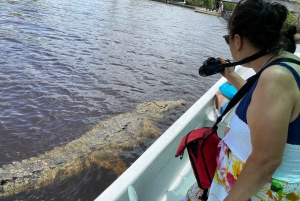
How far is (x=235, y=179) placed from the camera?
1.52m

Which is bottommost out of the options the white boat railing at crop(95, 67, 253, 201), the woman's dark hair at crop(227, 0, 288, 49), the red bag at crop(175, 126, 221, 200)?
the white boat railing at crop(95, 67, 253, 201)

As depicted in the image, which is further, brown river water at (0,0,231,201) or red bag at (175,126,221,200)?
brown river water at (0,0,231,201)

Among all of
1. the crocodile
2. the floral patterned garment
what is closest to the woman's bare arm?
the floral patterned garment

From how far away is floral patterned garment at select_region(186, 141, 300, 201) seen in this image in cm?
140

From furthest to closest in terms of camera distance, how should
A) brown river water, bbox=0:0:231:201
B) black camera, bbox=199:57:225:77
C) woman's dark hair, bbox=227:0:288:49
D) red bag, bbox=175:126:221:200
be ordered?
brown river water, bbox=0:0:231:201, black camera, bbox=199:57:225:77, red bag, bbox=175:126:221:200, woman's dark hair, bbox=227:0:288:49

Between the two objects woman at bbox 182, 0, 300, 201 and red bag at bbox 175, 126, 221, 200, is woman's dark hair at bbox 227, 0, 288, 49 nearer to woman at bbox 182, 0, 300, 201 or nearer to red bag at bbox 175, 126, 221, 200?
woman at bbox 182, 0, 300, 201

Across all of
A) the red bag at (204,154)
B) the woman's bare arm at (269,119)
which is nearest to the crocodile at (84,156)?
the red bag at (204,154)

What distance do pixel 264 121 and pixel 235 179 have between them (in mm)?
510

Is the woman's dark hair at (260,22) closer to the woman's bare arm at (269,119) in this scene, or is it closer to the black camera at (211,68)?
the woman's bare arm at (269,119)

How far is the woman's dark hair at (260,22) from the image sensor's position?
1.34 meters

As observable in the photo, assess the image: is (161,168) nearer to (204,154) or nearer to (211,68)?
(204,154)

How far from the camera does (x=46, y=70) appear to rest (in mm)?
7223

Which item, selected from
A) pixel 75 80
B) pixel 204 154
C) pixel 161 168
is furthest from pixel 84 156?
pixel 75 80

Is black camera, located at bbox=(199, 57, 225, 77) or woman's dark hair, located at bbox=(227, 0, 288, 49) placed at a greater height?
woman's dark hair, located at bbox=(227, 0, 288, 49)
